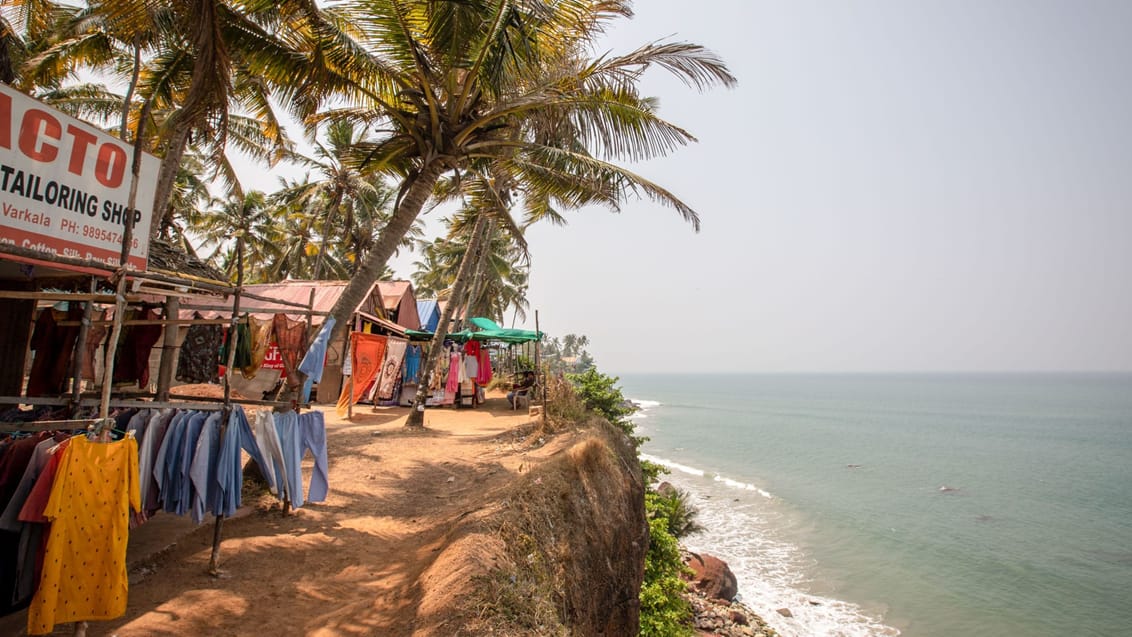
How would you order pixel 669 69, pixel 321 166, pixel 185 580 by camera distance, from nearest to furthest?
pixel 185 580
pixel 669 69
pixel 321 166

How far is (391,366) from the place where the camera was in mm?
15266

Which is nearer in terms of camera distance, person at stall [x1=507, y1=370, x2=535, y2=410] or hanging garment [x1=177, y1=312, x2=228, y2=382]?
hanging garment [x1=177, y1=312, x2=228, y2=382]

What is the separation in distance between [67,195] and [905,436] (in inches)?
2579

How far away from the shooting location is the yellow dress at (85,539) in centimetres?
314

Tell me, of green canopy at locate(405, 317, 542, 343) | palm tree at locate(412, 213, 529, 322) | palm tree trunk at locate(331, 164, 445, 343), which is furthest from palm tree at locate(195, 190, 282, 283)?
palm tree trunk at locate(331, 164, 445, 343)

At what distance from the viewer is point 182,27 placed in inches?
251

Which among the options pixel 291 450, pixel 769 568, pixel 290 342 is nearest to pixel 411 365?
pixel 290 342

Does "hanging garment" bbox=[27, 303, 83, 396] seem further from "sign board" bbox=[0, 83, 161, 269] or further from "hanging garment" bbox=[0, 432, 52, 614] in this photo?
"hanging garment" bbox=[0, 432, 52, 614]

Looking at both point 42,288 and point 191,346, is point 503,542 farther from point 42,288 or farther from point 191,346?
point 191,346

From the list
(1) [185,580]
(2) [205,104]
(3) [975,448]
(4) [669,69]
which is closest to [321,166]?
(2) [205,104]

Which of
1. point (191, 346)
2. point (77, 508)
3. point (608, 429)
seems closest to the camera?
point (77, 508)

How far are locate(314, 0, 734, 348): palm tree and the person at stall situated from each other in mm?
8367

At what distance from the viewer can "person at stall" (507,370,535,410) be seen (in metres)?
15.7

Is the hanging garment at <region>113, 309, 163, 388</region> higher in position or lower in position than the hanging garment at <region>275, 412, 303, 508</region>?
higher
